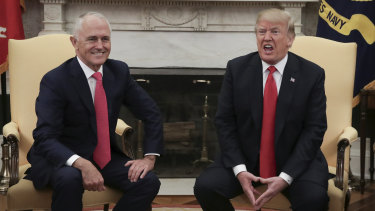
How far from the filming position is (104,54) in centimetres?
240

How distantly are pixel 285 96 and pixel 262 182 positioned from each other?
1.33ft

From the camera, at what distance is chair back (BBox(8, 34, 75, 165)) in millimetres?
2799

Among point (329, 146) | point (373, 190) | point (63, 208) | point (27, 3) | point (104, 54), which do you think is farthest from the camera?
point (27, 3)

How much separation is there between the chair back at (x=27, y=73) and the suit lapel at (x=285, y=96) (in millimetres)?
1167

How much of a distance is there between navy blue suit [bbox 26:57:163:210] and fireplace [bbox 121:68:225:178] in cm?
157

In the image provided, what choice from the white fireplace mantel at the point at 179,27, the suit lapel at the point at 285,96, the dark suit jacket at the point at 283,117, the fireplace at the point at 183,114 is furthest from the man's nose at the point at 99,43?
the white fireplace mantel at the point at 179,27

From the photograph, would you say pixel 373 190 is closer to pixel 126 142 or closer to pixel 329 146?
pixel 329 146

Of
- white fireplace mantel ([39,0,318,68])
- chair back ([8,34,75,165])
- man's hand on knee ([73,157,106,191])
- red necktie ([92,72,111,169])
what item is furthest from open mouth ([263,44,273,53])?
white fireplace mantel ([39,0,318,68])

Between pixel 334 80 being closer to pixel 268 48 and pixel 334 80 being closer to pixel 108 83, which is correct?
pixel 268 48

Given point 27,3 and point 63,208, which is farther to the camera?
point 27,3

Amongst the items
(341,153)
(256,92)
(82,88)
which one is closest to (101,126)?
(82,88)

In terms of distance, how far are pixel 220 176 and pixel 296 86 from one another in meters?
0.54

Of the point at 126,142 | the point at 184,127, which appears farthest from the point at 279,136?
the point at 184,127

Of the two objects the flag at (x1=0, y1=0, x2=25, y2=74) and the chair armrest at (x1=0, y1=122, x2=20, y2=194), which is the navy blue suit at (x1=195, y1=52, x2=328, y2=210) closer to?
the chair armrest at (x1=0, y1=122, x2=20, y2=194)
